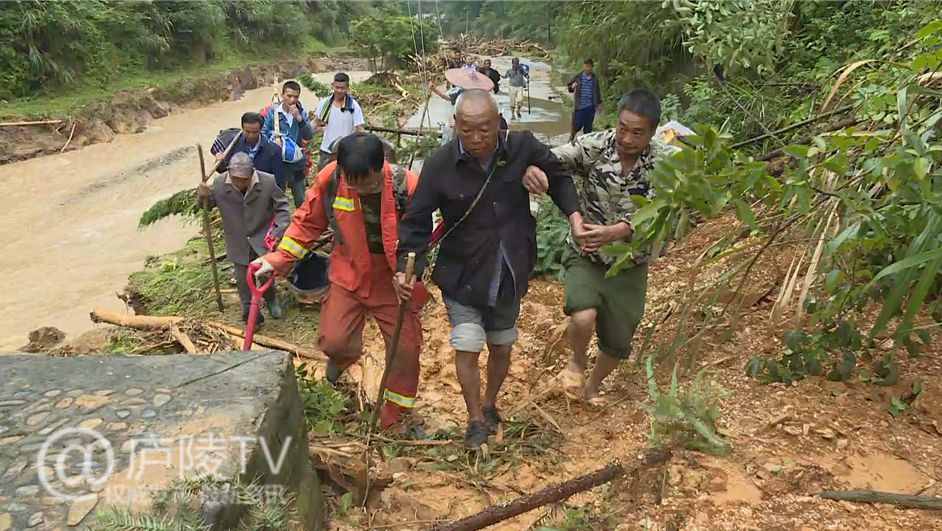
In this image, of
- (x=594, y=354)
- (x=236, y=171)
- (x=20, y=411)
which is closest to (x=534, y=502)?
(x=20, y=411)

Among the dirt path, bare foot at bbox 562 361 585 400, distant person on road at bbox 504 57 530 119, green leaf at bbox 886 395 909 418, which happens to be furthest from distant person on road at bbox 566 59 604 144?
green leaf at bbox 886 395 909 418

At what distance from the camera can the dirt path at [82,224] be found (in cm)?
772

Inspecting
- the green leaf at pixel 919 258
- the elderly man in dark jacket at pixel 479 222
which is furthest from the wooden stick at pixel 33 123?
the green leaf at pixel 919 258

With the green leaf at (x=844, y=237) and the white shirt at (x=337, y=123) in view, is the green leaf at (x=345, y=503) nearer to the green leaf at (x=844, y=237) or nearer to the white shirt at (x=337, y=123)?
the green leaf at (x=844, y=237)

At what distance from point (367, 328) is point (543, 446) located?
7.42ft

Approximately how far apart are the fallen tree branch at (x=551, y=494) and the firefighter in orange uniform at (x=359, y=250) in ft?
3.91

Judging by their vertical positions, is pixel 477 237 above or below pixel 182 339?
above

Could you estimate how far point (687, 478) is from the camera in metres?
2.36

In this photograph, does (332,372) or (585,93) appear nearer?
(332,372)

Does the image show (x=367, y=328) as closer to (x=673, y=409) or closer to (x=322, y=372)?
(x=322, y=372)

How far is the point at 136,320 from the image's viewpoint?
493 centimetres

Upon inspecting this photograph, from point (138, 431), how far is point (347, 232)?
1549 mm

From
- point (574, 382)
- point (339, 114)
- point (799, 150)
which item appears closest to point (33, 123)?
point (339, 114)

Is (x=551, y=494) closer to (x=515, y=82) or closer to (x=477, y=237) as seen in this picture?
(x=477, y=237)
